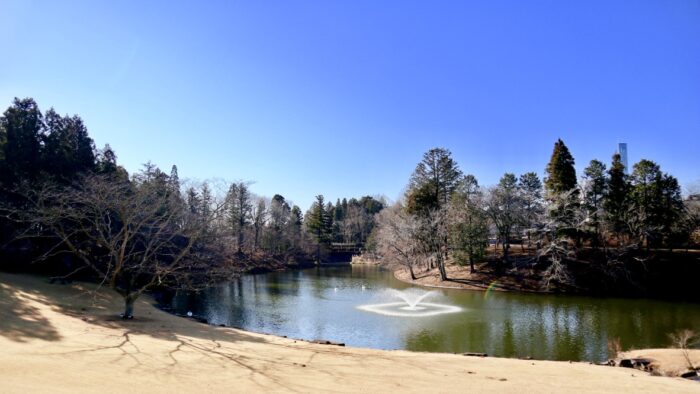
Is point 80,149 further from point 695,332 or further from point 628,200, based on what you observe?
point 628,200

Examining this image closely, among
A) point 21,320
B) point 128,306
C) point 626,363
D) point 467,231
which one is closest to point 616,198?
point 467,231

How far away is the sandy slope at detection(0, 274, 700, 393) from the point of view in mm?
7777

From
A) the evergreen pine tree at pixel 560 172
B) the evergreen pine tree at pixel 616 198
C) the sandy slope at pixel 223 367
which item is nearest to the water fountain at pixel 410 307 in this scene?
the sandy slope at pixel 223 367

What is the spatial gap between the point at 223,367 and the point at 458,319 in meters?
15.5

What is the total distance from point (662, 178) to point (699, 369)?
31077mm

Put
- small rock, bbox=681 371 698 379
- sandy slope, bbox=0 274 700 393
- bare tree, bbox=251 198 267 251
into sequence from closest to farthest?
sandy slope, bbox=0 274 700 393 → small rock, bbox=681 371 698 379 → bare tree, bbox=251 198 267 251

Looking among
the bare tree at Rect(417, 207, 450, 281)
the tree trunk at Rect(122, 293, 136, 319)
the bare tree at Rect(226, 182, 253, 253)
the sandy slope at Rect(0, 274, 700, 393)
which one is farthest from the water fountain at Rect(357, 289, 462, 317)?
the bare tree at Rect(226, 182, 253, 253)

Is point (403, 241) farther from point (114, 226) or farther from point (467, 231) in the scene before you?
point (114, 226)

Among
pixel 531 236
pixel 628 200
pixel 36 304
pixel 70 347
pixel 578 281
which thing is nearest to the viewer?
pixel 70 347

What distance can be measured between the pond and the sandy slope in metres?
4.36

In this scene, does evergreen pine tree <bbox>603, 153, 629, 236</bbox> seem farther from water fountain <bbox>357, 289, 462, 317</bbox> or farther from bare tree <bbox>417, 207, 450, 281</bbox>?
water fountain <bbox>357, 289, 462, 317</bbox>

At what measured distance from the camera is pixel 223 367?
31.3 feet

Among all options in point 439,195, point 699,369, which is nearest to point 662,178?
point 439,195

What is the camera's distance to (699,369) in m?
13.0
